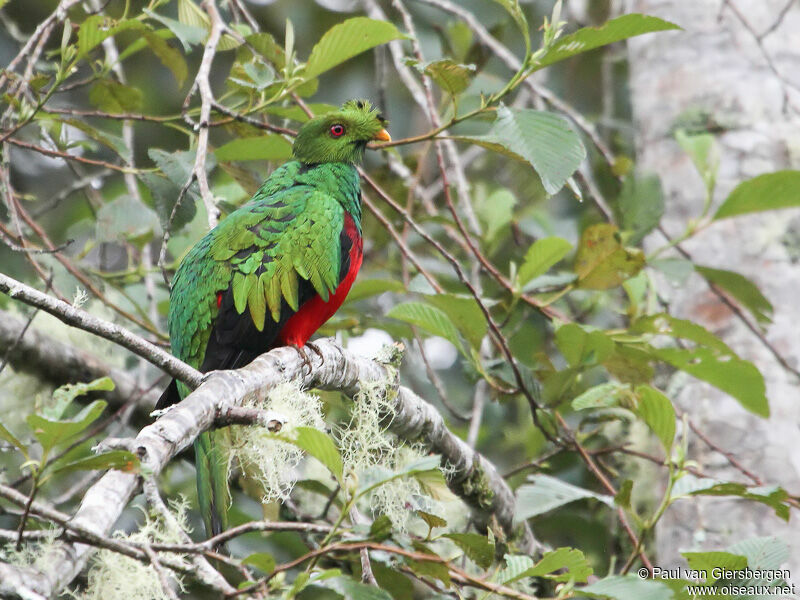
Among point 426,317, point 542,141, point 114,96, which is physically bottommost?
point 426,317

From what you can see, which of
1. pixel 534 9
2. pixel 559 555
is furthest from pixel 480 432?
pixel 534 9

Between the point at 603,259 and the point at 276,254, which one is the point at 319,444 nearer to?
the point at 276,254

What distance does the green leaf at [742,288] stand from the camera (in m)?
3.57

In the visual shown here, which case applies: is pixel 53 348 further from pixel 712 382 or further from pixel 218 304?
pixel 712 382

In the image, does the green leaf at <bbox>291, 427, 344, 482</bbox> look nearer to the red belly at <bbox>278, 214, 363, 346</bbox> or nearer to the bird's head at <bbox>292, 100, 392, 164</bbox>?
the red belly at <bbox>278, 214, 363, 346</bbox>

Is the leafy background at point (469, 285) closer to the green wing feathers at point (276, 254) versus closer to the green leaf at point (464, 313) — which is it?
the green leaf at point (464, 313)

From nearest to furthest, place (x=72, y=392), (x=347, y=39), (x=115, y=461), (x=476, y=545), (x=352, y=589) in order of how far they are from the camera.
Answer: (x=115, y=461) < (x=72, y=392) < (x=352, y=589) < (x=476, y=545) < (x=347, y=39)

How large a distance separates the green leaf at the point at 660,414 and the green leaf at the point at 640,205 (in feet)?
5.47

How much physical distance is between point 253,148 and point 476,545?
71.8 inches

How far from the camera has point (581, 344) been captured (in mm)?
3146

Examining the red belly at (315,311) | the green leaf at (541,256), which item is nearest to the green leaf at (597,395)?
the green leaf at (541,256)

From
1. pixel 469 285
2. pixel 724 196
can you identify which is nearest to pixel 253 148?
pixel 469 285

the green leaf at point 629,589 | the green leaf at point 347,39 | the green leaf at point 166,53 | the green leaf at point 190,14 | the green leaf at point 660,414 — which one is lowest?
the green leaf at point 629,589

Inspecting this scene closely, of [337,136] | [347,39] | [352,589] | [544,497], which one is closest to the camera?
[352,589]
